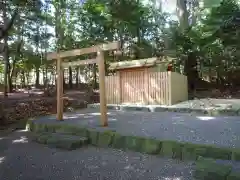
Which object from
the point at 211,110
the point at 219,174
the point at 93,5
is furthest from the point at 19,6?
the point at 219,174

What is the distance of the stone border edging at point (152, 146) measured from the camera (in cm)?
328

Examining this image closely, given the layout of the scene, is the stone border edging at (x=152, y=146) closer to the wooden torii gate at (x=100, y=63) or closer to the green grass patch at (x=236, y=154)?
the green grass patch at (x=236, y=154)

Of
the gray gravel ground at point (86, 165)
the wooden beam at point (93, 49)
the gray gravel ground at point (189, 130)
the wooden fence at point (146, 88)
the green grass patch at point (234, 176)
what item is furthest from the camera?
the wooden fence at point (146, 88)

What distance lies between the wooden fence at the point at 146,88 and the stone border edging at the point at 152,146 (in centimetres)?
413

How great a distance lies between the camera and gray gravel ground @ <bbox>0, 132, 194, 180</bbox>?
3.05 meters

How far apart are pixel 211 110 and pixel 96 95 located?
7397 millimetres

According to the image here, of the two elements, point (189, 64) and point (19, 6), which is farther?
point (189, 64)

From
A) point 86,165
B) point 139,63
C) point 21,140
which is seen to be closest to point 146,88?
point 139,63

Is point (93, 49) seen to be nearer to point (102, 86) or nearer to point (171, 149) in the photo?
point (102, 86)

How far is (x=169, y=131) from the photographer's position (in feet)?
14.9

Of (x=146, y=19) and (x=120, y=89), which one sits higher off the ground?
(x=146, y=19)

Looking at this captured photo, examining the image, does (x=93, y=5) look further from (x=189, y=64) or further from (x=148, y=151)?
(x=148, y=151)

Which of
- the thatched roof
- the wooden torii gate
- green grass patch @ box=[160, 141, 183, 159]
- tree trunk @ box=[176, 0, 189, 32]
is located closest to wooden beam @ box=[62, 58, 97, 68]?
the wooden torii gate

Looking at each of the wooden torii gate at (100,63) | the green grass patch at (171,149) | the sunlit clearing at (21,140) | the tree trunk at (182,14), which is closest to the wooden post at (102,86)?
the wooden torii gate at (100,63)
